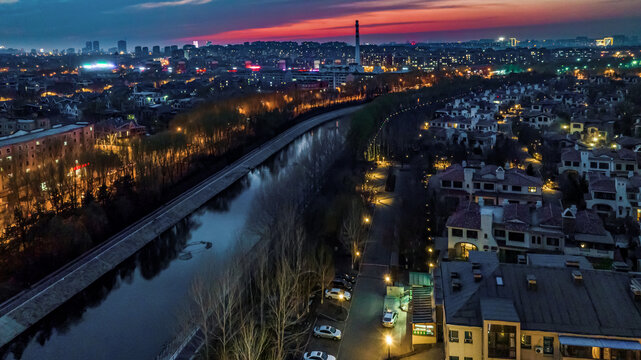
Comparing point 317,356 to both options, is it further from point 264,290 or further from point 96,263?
point 96,263

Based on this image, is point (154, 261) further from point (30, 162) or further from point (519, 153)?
point (519, 153)

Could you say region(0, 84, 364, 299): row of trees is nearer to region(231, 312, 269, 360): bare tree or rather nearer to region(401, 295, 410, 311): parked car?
region(231, 312, 269, 360): bare tree

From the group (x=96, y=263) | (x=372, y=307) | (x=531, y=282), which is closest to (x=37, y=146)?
(x=96, y=263)

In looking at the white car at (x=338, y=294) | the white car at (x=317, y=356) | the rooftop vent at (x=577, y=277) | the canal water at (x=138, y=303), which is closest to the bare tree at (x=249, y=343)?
the white car at (x=317, y=356)

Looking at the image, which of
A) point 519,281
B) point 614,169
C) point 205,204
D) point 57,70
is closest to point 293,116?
point 205,204

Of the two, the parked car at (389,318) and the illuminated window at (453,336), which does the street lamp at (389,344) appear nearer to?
the parked car at (389,318)
